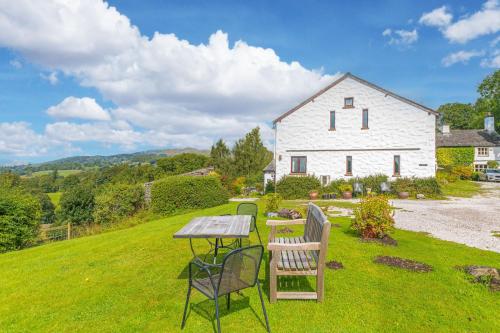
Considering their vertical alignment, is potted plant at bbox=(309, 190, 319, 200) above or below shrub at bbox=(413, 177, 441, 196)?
below

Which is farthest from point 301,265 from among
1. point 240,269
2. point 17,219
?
point 17,219

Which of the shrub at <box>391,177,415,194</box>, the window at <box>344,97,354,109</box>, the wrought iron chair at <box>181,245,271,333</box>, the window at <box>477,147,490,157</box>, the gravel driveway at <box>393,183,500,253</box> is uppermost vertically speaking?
the window at <box>344,97,354,109</box>

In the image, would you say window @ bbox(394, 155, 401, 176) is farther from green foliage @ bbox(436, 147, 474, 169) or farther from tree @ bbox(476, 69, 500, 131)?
tree @ bbox(476, 69, 500, 131)

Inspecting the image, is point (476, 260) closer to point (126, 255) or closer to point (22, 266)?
point (126, 255)

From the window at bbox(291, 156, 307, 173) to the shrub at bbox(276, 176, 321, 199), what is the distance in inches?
40.2

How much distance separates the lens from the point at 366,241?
720 cm

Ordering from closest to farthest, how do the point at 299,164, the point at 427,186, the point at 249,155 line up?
the point at 427,186 < the point at 299,164 < the point at 249,155

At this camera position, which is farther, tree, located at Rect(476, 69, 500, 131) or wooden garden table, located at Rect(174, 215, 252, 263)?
tree, located at Rect(476, 69, 500, 131)

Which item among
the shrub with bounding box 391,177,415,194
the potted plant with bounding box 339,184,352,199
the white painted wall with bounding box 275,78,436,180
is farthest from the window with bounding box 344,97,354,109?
the shrub with bounding box 391,177,415,194

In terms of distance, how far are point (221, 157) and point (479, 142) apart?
33.8 metres

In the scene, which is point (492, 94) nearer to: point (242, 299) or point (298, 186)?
point (298, 186)

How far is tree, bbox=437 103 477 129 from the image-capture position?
189ft

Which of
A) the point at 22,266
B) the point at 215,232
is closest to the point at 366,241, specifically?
the point at 215,232

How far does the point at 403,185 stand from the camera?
19.8 m
